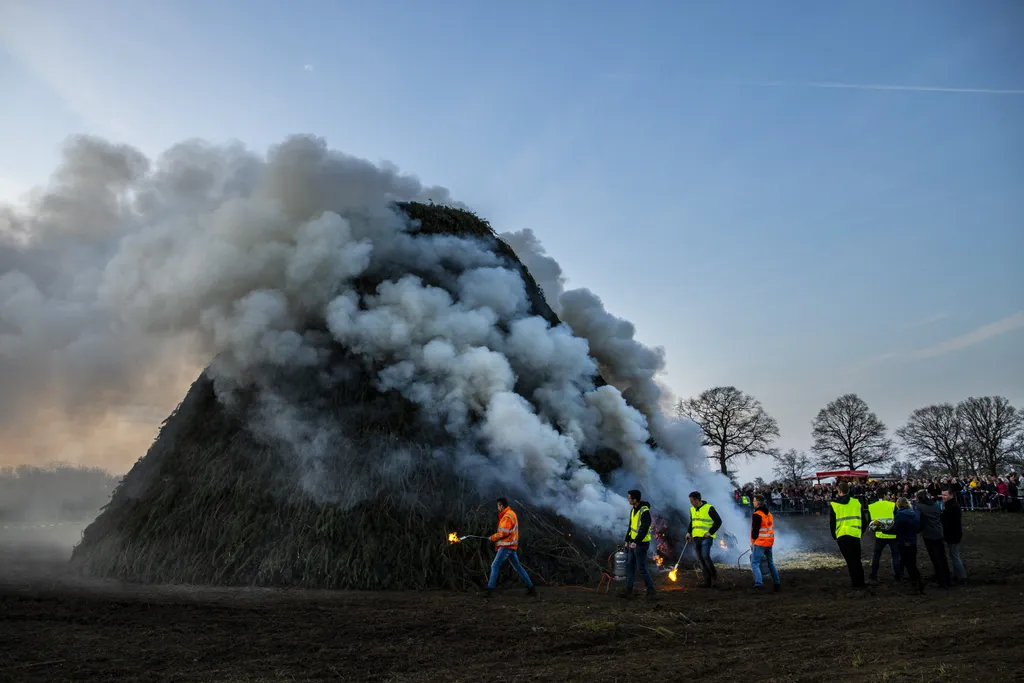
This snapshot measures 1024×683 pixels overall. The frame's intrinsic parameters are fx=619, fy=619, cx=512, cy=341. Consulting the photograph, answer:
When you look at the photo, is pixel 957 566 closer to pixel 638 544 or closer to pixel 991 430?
pixel 638 544

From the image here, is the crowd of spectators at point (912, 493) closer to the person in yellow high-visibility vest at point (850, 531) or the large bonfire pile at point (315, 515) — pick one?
the person in yellow high-visibility vest at point (850, 531)

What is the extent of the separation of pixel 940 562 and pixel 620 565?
5.58 meters

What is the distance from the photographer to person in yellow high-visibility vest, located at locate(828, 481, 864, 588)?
10.9 metres

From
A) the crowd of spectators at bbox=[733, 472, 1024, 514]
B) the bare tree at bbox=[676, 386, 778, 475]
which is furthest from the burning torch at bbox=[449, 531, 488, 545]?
the bare tree at bbox=[676, 386, 778, 475]

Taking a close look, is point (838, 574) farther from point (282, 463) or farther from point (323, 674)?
point (282, 463)

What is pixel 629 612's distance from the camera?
9.09 metres

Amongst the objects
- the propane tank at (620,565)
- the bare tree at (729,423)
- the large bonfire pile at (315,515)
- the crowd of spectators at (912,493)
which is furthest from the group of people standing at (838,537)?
the bare tree at (729,423)

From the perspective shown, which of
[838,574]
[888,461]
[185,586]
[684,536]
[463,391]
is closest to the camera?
[185,586]

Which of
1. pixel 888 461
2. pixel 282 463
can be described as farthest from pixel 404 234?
pixel 888 461

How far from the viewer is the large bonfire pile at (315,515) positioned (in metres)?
11.8

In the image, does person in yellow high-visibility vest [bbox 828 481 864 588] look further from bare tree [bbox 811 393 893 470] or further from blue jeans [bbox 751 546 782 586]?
bare tree [bbox 811 393 893 470]

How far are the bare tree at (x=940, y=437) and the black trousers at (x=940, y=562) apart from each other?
43946 millimetres

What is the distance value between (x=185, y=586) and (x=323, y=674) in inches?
277

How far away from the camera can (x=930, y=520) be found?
11.1 meters
